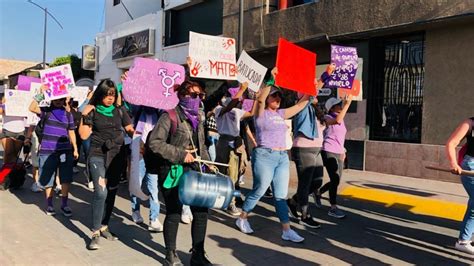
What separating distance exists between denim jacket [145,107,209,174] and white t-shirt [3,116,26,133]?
626 centimetres

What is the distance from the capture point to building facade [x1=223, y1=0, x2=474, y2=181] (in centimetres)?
959

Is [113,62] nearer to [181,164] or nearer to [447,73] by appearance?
[447,73]

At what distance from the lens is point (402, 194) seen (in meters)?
8.03

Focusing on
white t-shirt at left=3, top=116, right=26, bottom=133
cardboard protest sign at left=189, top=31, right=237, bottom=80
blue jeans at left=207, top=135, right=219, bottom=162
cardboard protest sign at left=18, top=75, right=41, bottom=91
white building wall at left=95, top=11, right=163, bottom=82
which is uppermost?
white building wall at left=95, top=11, right=163, bottom=82

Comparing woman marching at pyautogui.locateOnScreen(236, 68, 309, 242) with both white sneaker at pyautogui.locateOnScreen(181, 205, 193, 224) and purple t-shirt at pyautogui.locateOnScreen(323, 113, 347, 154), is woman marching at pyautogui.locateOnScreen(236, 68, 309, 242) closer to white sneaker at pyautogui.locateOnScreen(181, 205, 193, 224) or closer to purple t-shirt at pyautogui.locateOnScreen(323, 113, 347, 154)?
white sneaker at pyautogui.locateOnScreen(181, 205, 193, 224)

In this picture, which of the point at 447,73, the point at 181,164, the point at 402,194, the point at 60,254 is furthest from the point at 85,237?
the point at 447,73

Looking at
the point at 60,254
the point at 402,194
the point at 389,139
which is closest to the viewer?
the point at 60,254

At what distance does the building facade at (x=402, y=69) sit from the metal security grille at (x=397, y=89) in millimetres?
23

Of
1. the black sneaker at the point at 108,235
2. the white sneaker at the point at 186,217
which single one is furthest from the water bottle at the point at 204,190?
the white sneaker at the point at 186,217

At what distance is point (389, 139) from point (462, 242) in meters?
6.52

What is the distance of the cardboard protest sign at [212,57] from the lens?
21.6 ft

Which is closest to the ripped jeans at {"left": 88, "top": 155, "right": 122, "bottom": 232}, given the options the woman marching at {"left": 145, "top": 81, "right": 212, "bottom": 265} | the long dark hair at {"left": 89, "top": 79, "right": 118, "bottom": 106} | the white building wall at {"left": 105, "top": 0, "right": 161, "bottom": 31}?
the long dark hair at {"left": 89, "top": 79, "right": 118, "bottom": 106}

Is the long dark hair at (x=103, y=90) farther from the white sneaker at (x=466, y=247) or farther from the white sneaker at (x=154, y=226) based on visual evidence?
the white sneaker at (x=466, y=247)

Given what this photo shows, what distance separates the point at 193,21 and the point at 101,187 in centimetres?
1600
